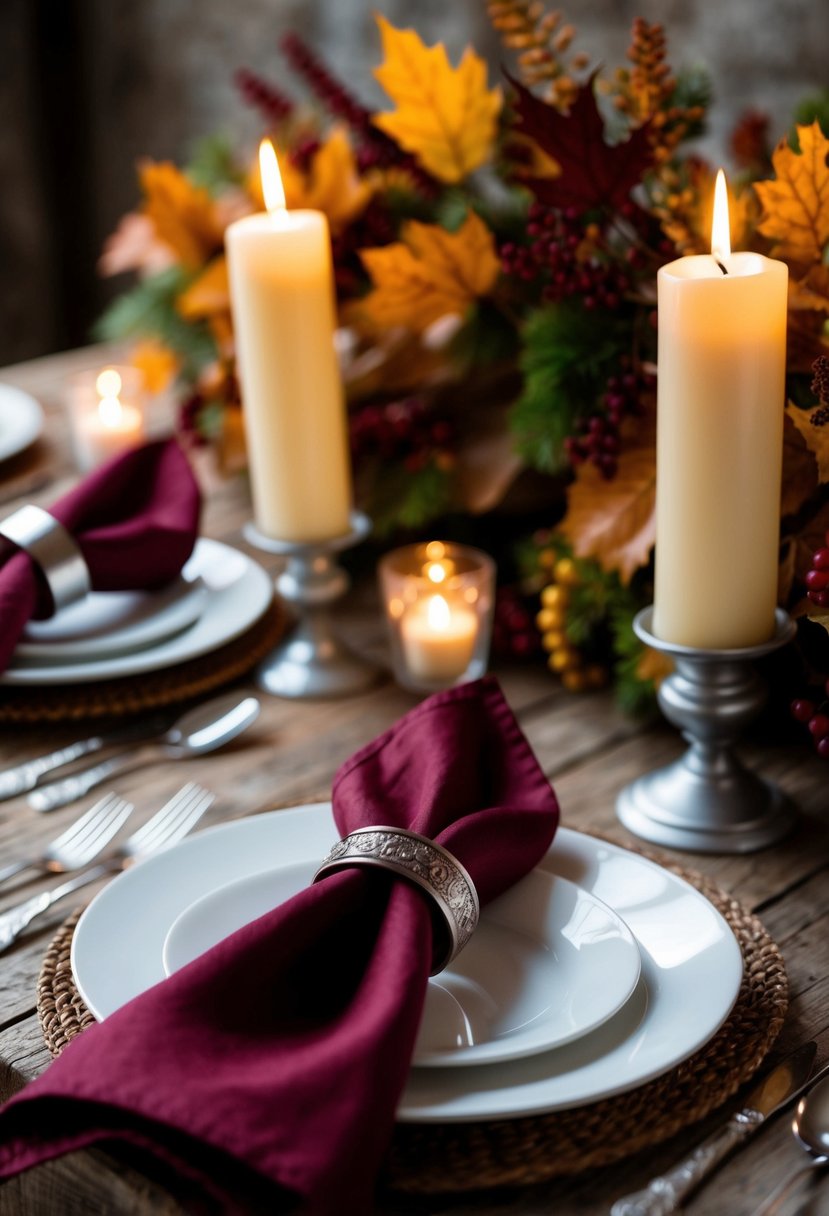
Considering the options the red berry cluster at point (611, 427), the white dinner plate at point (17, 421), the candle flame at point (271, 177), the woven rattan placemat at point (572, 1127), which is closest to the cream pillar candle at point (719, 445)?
the red berry cluster at point (611, 427)

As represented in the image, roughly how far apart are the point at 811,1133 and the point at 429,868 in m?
0.19

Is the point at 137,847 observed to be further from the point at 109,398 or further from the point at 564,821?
the point at 109,398

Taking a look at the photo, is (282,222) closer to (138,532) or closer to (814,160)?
(138,532)

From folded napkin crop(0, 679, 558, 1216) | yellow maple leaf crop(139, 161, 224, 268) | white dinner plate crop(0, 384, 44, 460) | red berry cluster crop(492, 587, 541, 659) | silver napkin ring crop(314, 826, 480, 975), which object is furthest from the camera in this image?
white dinner plate crop(0, 384, 44, 460)

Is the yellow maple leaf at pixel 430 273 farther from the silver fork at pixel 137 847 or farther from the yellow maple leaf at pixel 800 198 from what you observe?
the silver fork at pixel 137 847

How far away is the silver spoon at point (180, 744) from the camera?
0.85m

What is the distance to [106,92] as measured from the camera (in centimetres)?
303

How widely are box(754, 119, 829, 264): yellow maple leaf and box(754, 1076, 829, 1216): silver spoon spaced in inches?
18.3

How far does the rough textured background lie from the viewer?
2.45 meters

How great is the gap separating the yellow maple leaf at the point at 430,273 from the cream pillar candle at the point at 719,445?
305 mm

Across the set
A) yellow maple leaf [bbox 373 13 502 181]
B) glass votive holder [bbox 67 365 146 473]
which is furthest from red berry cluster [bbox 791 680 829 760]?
glass votive holder [bbox 67 365 146 473]

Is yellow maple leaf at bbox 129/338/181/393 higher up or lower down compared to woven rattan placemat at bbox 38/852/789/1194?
higher up

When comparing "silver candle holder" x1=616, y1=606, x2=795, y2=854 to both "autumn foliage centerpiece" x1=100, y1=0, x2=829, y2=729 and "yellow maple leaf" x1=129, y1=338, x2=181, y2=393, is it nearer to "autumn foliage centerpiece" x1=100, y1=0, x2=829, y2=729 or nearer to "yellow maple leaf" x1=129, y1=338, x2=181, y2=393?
"autumn foliage centerpiece" x1=100, y1=0, x2=829, y2=729

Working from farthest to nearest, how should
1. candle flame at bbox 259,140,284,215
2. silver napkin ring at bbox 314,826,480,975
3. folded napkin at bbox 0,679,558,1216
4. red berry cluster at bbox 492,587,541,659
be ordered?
red berry cluster at bbox 492,587,541,659 → candle flame at bbox 259,140,284,215 → silver napkin ring at bbox 314,826,480,975 → folded napkin at bbox 0,679,558,1216
